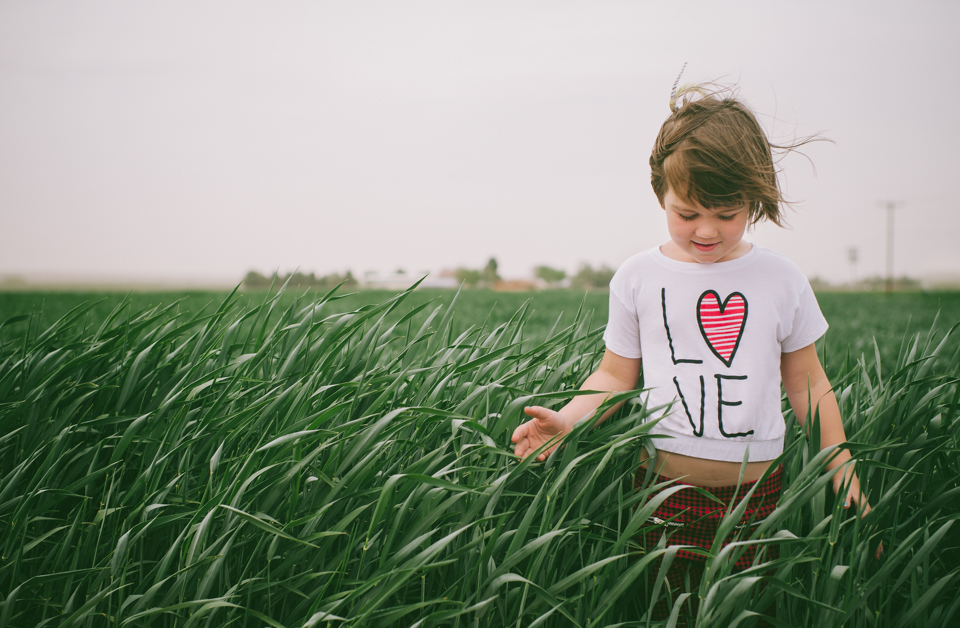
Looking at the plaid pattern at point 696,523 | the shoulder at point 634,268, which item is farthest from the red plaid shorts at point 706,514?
the shoulder at point 634,268

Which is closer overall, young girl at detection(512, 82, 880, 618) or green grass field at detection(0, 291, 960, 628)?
green grass field at detection(0, 291, 960, 628)

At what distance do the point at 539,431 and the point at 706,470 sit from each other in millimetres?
414

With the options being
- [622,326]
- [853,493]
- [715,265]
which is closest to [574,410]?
[622,326]

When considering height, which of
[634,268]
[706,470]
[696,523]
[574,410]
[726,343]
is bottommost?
[696,523]

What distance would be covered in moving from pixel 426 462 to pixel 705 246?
84 cm

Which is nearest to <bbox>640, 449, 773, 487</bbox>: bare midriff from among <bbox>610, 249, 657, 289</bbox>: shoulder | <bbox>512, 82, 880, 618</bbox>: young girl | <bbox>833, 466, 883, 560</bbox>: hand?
<bbox>512, 82, 880, 618</bbox>: young girl

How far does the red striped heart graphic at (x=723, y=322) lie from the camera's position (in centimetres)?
122

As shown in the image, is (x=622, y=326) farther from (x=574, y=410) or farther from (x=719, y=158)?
(x=719, y=158)

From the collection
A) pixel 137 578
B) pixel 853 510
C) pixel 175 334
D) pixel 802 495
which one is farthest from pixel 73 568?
pixel 853 510

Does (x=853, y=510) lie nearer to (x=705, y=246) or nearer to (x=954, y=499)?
(x=954, y=499)

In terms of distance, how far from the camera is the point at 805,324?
1.25 m

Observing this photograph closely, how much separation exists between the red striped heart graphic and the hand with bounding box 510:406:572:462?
1.32 feet

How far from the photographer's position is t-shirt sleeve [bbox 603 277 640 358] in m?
1.34

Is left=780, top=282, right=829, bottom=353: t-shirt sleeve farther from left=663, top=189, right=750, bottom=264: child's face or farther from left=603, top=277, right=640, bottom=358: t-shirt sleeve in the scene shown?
left=603, top=277, right=640, bottom=358: t-shirt sleeve
